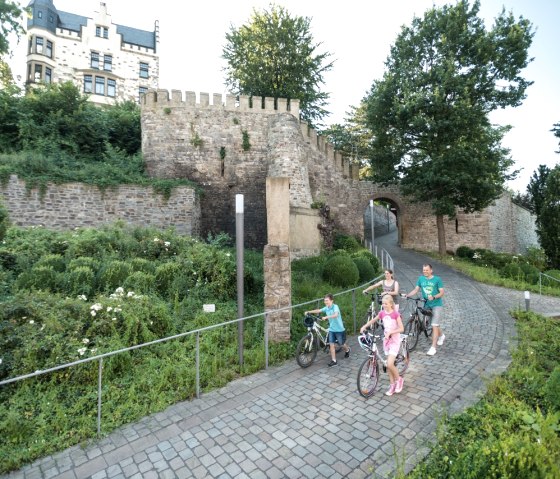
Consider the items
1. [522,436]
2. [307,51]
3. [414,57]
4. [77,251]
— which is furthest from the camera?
[307,51]

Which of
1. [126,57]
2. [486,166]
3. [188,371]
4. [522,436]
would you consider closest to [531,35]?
[486,166]

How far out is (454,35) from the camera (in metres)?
17.0

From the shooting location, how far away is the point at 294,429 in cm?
438

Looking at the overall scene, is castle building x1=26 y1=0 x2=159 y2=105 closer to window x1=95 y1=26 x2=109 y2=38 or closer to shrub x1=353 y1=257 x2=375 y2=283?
window x1=95 y1=26 x2=109 y2=38

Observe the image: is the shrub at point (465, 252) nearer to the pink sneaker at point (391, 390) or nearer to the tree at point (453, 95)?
the tree at point (453, 95)

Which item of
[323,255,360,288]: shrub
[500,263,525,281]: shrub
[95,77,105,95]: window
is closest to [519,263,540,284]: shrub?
[500,263,525,281]: shrub

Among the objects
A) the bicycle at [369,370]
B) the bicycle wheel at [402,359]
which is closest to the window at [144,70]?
the bicycle at [369,370]

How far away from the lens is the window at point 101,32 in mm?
29031

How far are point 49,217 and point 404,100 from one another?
1754 cm

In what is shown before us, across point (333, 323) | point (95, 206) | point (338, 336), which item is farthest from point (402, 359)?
point (95, 206)

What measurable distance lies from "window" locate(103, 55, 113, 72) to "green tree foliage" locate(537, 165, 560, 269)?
33.8 meters

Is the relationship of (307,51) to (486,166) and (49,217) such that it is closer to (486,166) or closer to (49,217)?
(486,166)

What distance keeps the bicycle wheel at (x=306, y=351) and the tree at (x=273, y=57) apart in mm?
19284

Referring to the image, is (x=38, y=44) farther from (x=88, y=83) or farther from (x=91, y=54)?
(x=88, y=83)
